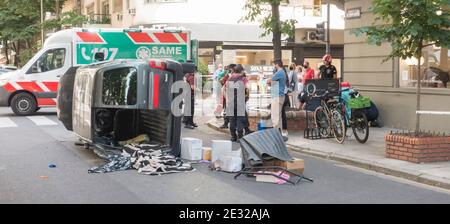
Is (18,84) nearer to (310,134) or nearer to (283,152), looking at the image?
(310,134)

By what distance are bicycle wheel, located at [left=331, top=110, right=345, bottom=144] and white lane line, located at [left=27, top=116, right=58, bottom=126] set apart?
8.20 metres

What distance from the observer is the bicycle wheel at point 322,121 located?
12.7 m

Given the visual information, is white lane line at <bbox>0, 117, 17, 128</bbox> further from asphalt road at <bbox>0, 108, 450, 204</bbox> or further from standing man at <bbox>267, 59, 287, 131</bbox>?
standing man at <bbox>267, 59, 287, 131</bbox>

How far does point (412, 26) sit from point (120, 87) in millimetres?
4958

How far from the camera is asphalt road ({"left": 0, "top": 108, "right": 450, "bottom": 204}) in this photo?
7.32 m

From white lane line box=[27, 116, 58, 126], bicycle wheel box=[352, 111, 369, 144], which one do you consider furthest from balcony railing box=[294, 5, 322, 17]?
bicycle wheel box=[352, 111, 369, 144]

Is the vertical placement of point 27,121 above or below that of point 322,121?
below

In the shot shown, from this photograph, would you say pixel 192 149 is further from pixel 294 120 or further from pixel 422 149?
pixel 294 120

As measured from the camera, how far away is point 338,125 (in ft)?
39.8

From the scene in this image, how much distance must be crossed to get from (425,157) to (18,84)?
1367 cm

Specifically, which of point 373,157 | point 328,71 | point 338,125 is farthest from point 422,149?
point 328,71

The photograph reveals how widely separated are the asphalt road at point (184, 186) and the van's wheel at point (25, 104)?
28.7ft

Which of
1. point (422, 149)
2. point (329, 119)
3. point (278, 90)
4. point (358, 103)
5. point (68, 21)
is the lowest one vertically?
point (422, 149)

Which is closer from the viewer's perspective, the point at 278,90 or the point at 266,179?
the point at 266,179
